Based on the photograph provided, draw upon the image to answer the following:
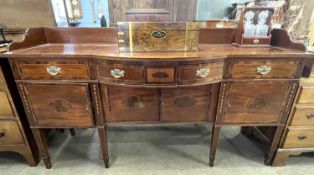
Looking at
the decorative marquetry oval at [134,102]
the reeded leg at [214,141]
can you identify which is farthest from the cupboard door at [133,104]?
the reeded leg at [214,141]

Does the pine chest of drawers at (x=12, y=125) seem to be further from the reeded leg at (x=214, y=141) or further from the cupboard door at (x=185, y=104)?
the reeded leg at (x=214, y=141)

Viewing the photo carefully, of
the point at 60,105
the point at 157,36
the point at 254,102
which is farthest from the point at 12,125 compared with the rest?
the point at 254,102

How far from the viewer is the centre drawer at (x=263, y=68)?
39.4 inches

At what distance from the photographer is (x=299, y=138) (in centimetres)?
124

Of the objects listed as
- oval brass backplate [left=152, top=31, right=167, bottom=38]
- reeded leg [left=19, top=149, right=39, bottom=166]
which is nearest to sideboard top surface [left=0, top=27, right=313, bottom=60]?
oval brass backplate [left=152, top=31, right=167, bottom=38]

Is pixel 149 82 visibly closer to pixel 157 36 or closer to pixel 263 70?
pixel 157 36

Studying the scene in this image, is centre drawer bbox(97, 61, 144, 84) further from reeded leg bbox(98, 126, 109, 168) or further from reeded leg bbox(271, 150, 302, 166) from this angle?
reeded leg bbox(271, 150, 302, 166)

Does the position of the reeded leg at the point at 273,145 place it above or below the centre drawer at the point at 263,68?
below

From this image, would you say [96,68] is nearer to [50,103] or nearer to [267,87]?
[50,103]

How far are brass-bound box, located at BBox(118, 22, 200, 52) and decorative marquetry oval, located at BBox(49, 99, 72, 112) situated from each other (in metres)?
0.47

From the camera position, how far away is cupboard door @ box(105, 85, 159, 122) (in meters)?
1.10

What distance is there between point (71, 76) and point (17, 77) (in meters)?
0.31

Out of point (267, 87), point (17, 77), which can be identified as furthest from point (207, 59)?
point (17, 77)

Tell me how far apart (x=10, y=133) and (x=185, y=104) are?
120 centimetres
